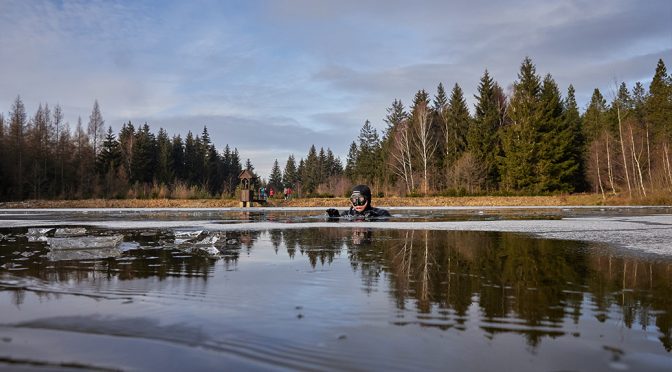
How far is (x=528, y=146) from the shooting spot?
45844 mm

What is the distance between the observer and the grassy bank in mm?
35719

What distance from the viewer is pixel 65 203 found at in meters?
38.7

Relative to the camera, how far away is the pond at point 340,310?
317cm

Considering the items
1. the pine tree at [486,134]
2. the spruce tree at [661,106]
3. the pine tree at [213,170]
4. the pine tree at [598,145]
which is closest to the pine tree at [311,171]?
the pine tree at [213,170]

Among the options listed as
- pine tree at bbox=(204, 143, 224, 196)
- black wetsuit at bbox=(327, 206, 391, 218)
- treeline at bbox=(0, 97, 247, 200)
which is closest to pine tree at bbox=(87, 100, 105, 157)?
treeline at bbox=(0, 97, 247, 200)

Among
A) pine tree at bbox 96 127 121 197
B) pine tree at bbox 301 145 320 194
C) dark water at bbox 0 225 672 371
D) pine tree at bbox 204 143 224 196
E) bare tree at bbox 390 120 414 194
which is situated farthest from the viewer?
pine tree at bbox 301 145 320 194

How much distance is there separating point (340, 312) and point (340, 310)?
7 centimetres

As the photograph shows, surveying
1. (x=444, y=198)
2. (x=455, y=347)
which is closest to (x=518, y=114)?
(x=444, y=198)

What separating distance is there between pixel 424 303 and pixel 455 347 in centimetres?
137

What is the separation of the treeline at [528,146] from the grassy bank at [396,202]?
2.82m

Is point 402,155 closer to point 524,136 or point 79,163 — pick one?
point 524,136

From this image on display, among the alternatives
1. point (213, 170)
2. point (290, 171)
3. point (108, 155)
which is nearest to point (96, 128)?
point (108, 155)

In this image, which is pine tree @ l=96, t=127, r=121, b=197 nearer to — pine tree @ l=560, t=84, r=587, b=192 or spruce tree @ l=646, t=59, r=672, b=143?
pine tree @ l=560, t=84, r=587, b=192

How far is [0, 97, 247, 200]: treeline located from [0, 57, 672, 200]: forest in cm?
15
